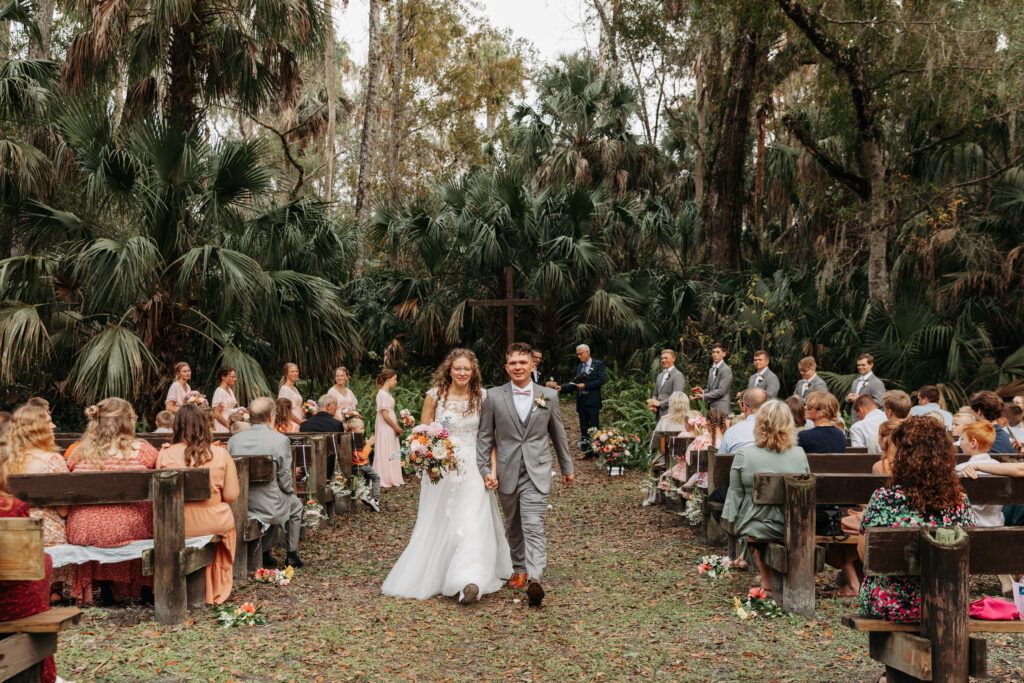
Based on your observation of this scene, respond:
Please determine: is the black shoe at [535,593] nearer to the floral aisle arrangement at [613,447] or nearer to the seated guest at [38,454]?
the seated guest at [38,454]

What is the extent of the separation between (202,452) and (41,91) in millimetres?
9284

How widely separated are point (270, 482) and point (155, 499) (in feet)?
5.15

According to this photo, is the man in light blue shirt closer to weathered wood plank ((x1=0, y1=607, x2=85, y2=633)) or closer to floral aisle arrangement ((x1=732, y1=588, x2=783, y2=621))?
floral aisle arrangement ((x1=732, y1=588, x2=783, y2=621))

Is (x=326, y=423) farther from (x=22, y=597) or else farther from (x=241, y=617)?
(x=22, y=597)

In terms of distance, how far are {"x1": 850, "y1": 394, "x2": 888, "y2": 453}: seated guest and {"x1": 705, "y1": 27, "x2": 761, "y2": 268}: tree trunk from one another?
12.6 metres

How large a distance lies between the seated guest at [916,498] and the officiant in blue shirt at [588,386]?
9.86 m

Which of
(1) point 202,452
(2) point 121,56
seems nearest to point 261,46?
(2) point 121,56

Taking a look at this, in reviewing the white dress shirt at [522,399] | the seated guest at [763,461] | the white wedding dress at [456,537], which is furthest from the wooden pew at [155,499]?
the seated guest at [763,461]

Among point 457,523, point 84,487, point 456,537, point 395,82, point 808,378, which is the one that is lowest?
point 456,537

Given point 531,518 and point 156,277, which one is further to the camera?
point 156,277

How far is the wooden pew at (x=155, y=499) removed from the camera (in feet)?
19.7

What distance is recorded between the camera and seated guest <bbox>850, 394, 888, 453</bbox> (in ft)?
28.1

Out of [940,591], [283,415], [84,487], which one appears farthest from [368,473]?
[940,591]

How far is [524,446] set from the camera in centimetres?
689
